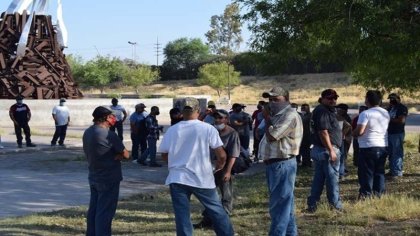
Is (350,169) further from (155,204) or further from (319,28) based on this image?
(155,204)

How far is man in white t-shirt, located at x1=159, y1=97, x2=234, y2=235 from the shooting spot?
6.20 meters

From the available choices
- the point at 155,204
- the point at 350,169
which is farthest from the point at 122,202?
the point at 350,169

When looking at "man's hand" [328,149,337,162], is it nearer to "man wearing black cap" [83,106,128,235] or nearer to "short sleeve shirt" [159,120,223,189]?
"short sleeve shirt" [159,120,223,189]

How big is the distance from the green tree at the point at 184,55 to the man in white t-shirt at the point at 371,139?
82555 millimetres

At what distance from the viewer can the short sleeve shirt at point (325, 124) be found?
8195 mm

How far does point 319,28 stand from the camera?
38.8 ft

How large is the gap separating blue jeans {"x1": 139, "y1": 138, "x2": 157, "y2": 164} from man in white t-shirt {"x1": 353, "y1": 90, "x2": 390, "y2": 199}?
7046 mm

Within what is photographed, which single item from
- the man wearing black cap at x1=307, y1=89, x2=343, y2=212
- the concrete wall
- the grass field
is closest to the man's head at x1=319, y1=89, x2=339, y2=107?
the man wearing black cap at x1=307, y1=89, x2=343, y2=212

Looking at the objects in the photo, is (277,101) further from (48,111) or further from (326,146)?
(48,111)

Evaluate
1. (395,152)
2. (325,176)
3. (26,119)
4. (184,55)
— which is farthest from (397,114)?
(184,55)

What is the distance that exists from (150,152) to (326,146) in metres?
8.06

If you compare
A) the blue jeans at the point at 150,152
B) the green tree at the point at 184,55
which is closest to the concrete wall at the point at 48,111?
the blue jeans at the point at 150,152

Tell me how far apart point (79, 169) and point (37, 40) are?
734 inches

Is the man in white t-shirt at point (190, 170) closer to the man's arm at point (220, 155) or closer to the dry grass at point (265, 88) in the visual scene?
the man's arm at point (220, 155)
